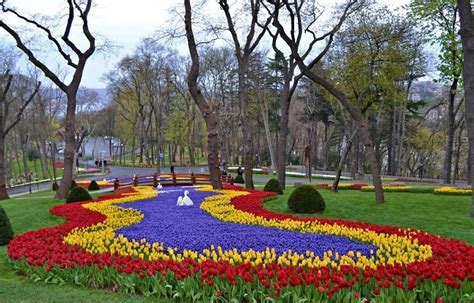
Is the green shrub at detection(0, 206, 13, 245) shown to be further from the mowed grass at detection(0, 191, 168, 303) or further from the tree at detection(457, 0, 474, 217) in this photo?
the tree at detection(457, 0, 474, 217)

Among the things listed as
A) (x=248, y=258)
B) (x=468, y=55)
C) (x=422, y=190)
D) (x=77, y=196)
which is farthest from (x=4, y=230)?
(x=422, y=190)

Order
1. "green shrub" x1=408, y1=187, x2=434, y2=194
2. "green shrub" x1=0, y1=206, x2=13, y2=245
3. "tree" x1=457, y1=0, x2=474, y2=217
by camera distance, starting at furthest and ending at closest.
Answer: "green shrub" x1=408, y1=187, x2=434, y2=194 < "tree" x1=457, y1=0, x2=474, y2=217 < "green shrub" x1=0, y1=206, x2=13, y2=245

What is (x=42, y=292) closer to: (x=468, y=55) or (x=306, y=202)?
(x=306, y=202)

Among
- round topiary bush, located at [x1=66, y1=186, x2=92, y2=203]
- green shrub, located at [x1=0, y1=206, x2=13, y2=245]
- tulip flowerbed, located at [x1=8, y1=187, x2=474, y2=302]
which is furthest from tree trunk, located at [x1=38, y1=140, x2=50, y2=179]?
green shrub, located at [x1=0, y1=206, x2=13, y2=245]

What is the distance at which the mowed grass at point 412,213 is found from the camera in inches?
385

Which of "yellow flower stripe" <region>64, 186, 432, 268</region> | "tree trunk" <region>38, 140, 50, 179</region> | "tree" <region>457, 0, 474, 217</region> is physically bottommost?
"yellow flower stripe" <region>64, 186, 432, 268</region>

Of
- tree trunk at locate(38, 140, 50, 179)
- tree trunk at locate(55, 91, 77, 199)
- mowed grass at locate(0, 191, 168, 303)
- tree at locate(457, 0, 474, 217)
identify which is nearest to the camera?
mowed grass at locate(0, 191, 168, 303)

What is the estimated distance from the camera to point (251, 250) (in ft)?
20.7

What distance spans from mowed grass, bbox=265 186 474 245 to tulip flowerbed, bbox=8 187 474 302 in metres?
2.10

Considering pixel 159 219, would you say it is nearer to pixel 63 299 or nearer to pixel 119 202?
pixel 119 202

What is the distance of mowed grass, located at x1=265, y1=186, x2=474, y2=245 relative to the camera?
9773mm

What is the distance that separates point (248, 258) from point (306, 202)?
23.2 ft

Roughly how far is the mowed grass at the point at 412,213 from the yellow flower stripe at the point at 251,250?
88.8 inches

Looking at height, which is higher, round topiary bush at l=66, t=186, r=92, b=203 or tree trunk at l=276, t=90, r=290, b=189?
tree trunk at l=276, t=90, r=290, b=189
